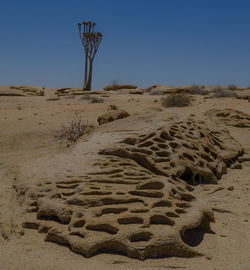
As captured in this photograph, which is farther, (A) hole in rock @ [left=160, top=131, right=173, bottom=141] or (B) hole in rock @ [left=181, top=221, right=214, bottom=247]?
(A) hole in rock @ [left=160, top=131, right=173, bottom=141]

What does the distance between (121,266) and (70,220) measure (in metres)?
0.85

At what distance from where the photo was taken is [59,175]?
446 cm

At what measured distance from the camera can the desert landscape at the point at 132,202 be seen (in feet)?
9.34

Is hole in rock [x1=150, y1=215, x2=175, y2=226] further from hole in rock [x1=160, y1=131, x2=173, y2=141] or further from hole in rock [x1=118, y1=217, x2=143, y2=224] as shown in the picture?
hole in rock [x1=160, y1=131, x2=173, y2=141]

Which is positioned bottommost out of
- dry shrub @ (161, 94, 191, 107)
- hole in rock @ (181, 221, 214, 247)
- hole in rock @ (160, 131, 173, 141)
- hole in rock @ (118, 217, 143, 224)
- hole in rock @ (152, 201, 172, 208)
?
hole in rock @ (181, 221, 214, 247)

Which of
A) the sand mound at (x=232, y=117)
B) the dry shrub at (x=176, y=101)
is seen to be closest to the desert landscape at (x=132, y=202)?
the sand mound at (x=232, y=117)

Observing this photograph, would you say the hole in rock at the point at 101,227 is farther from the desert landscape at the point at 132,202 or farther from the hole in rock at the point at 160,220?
the hole in rock at the point at 160,220

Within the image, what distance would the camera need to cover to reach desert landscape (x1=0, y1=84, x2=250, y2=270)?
9.34 ft

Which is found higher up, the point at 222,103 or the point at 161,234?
the point at 222,103

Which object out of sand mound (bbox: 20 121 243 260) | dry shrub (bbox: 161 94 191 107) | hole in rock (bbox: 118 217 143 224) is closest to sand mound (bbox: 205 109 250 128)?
dry shrub (bbox: 161 94 191 107)

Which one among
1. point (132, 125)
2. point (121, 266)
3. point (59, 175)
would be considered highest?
point (132, 125)

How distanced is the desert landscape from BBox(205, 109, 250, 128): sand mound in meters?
2.44

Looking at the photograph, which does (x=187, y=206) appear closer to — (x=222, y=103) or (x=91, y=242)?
(x=91, y=242)

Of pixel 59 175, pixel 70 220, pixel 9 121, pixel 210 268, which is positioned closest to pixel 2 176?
pixel 59 175
